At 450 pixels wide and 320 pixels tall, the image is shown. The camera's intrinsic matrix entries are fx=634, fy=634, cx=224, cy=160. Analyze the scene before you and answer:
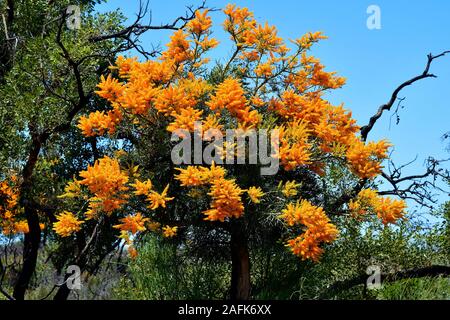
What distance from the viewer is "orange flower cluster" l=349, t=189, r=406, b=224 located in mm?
8961

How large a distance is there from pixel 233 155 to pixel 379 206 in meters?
2.29

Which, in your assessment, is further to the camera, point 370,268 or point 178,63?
point 370,268

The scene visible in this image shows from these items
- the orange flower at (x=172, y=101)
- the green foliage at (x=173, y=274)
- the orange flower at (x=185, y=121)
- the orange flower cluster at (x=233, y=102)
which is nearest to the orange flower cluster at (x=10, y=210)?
the green foliage at (x=173, y=274)

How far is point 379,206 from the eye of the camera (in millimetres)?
9016

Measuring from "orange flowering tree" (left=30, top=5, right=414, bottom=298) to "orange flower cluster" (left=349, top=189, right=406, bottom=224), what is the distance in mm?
15

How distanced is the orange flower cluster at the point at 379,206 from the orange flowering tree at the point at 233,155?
0.05 ft

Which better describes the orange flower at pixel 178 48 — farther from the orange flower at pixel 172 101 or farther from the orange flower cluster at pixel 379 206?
the orange flower cluster at pixel 379 206

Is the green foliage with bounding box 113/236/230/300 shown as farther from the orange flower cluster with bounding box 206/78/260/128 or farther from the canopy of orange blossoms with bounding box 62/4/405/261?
the orange flower cluster with bounding box 206/78/260/128

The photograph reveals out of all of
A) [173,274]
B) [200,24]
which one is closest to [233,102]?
[200,24]

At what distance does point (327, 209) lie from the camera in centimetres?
979

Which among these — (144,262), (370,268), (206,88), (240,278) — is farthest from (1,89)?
(370,268)

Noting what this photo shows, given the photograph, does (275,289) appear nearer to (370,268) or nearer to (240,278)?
(240,278)

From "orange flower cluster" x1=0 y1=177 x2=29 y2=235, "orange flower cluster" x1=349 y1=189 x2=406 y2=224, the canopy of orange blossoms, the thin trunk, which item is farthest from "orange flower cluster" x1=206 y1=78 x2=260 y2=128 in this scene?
"orange flower cluster" x1=0 y1=177 x2=29 y2=235
